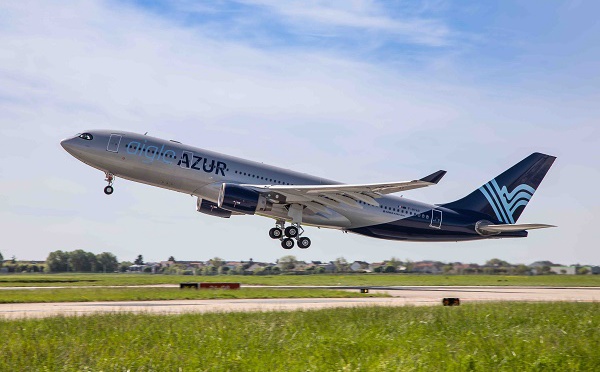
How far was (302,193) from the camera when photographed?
1674 inches

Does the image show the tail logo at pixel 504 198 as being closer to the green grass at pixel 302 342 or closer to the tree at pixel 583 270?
the tree at pixel 583 270

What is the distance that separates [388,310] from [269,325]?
6.05 m

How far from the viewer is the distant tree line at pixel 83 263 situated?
81750 mm

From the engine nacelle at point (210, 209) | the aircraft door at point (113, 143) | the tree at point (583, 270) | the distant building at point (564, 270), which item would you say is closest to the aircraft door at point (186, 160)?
the aircraft door at point (113, 143)

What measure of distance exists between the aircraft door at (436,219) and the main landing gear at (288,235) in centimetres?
840

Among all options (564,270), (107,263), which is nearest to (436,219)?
(564,270)

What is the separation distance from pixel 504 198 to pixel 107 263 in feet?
160

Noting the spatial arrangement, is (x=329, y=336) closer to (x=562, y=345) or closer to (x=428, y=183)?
(x=562, y=345)

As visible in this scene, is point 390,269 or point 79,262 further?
point 79,262

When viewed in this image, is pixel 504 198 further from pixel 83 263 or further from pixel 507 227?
pixel 83 263

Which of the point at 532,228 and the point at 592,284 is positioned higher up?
the point at 532,228

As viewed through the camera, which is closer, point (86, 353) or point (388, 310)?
point (86, 353)

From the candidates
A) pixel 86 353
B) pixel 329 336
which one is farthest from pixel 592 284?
pixel 86 353

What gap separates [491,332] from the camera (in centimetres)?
1745
